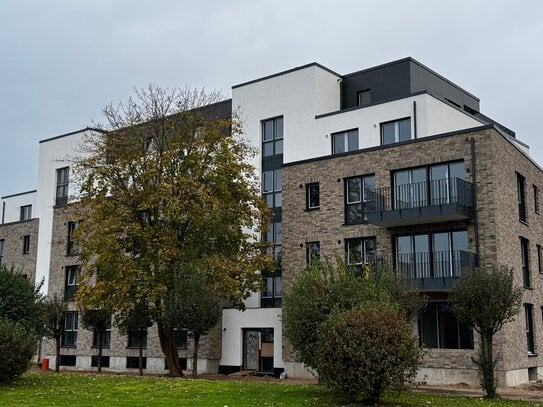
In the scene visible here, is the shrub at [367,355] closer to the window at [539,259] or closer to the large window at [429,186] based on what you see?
the large window at [429,186]

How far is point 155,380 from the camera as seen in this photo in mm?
23062

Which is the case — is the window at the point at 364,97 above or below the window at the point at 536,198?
above

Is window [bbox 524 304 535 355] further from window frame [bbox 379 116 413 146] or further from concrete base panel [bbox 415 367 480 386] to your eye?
window frame [bbox 379 116 413 146]

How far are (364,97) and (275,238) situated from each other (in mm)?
8262

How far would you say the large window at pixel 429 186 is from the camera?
2600cm

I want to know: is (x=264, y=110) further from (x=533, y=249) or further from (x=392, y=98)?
(x=533, y=249)

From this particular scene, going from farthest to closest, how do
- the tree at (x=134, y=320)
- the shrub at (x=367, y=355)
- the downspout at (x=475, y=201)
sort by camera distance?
1. the tree at (x=134, y=320)
2. the downspout at (x=475, y=201)
3. the shrub at (x=367, y=355)

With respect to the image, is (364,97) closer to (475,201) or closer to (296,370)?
(475,201)

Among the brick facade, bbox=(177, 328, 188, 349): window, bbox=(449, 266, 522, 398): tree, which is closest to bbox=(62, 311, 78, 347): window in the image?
bbox=(177, 328, 188, 349): window

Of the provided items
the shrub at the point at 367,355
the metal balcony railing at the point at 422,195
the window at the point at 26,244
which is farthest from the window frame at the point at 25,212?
the shrub at the point at 367,355

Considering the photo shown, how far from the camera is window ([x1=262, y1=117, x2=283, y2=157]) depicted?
3444cm

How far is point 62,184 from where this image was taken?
4453cm

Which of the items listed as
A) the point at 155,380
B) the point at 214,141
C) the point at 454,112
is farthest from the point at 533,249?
the point at 155,380

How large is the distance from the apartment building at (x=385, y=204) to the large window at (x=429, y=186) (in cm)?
4
